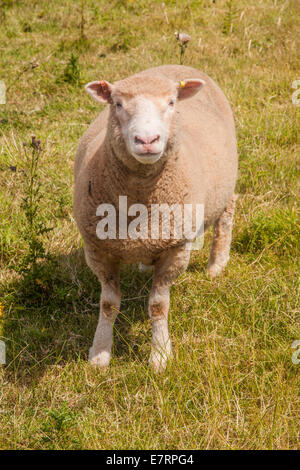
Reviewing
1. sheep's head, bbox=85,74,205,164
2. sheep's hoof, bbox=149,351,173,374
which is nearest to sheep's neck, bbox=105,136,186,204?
sheep's head, bbox=85,74,205,164

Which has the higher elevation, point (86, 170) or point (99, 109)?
point (86, 170)

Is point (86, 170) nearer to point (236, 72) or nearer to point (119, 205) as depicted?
point (119, 205)

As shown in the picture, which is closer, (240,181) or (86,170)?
(86,170)

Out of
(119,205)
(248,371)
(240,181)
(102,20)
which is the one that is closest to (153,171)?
(119,205)

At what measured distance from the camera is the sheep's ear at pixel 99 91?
281 centimetres

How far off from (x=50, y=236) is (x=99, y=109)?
1.98 metres

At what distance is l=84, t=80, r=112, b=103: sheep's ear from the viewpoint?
2809 mm

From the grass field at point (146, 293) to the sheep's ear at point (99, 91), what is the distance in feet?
2.49

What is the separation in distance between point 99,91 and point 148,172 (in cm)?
49

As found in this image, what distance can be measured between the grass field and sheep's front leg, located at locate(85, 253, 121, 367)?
0.30ft

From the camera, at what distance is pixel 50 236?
4219 mm

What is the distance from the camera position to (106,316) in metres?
3.30

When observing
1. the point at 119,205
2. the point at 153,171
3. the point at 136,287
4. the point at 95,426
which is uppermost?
the point at 153,171

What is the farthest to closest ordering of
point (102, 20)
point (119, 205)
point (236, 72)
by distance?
1. point (102, 20)
2. point (236, 72)
3. point (119, 205)
